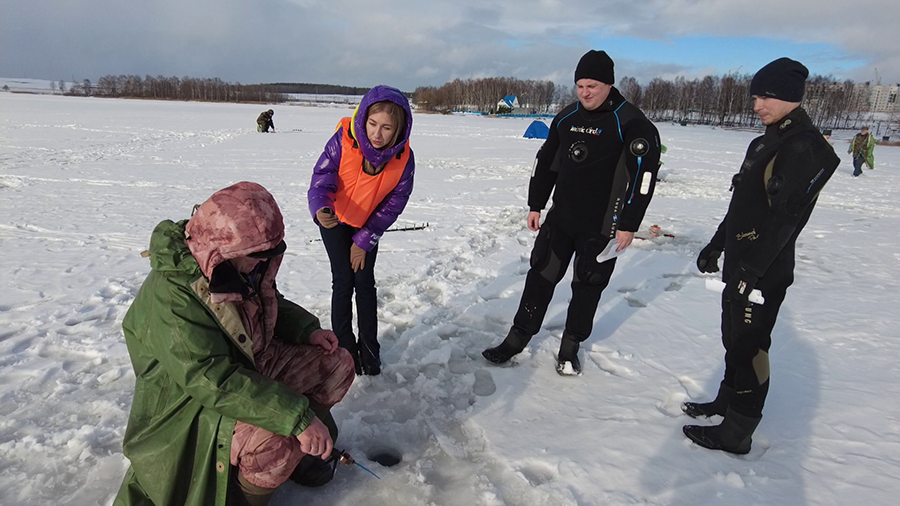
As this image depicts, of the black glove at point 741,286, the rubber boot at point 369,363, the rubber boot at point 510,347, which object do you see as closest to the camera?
the black glove at point 741,286

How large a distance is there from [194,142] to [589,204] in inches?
710

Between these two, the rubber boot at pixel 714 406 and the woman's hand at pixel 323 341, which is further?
the rubber boot at pixel 714 406

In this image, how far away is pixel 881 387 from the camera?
3.26m

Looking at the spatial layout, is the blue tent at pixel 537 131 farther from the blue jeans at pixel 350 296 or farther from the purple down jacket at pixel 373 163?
the blue jeans at pixel 350 296

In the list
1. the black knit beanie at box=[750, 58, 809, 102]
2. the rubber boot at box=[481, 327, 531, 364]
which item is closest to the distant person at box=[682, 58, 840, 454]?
the black knit beanie at box=[750, 58, 809, 102]

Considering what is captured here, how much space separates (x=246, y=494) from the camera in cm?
184

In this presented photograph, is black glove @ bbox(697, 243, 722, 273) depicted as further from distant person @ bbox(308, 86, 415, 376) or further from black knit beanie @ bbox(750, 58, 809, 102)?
distant person @ bbox(308, 86, 415, 376)

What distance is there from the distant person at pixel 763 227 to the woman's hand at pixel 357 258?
2.06 metres

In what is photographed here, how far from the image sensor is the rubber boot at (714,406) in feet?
9.18

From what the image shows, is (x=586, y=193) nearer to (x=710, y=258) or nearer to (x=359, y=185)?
(x=710, y=258)

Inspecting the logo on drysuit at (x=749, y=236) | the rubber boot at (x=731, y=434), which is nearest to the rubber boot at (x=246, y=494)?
the rubber boot at (x=731, y=434)

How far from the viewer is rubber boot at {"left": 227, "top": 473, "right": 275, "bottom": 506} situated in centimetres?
180

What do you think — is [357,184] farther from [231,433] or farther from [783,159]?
[783,159]

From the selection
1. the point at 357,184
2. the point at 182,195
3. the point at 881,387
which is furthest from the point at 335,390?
the point at 182,195
